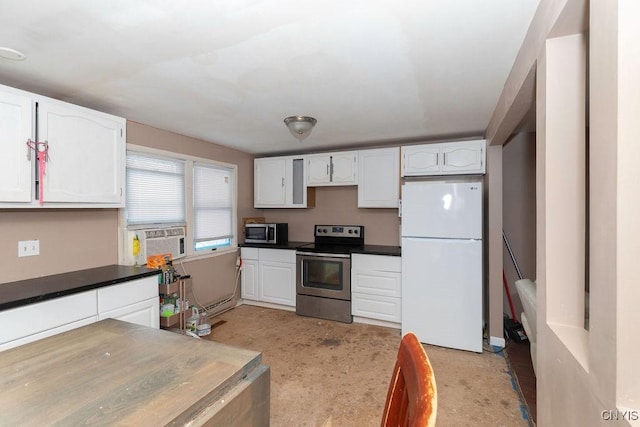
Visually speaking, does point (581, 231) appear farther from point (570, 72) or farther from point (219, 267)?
point (219, 267)

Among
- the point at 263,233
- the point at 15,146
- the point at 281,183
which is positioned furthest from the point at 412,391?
the point at 281,183

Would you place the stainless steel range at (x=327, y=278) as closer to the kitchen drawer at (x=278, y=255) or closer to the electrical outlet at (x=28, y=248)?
the kitchen drawer at (x=278, y=255)

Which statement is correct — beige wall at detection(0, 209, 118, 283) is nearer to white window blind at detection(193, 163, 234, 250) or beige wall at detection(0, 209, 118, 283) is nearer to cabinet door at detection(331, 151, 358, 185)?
white window blind at detection(193, 163, 234, 250)

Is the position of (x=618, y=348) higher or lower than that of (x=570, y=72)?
lower

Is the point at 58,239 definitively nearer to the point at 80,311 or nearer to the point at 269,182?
the point at 80,311

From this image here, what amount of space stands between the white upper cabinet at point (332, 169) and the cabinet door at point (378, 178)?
3.8 inches

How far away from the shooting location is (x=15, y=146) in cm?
196

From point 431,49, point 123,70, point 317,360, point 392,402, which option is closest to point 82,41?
point 123,70

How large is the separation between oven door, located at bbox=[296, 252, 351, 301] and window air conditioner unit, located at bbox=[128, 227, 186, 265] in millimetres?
1395

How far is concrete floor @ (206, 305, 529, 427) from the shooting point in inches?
82.4

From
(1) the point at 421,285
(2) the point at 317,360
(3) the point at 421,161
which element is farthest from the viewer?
(3) the point at 421,161

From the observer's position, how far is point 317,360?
282 centimetres

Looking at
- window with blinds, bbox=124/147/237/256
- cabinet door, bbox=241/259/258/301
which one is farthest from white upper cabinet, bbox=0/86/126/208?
cabinet door, bbox=241/259/258/301

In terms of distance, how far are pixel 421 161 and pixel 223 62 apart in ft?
8.00
